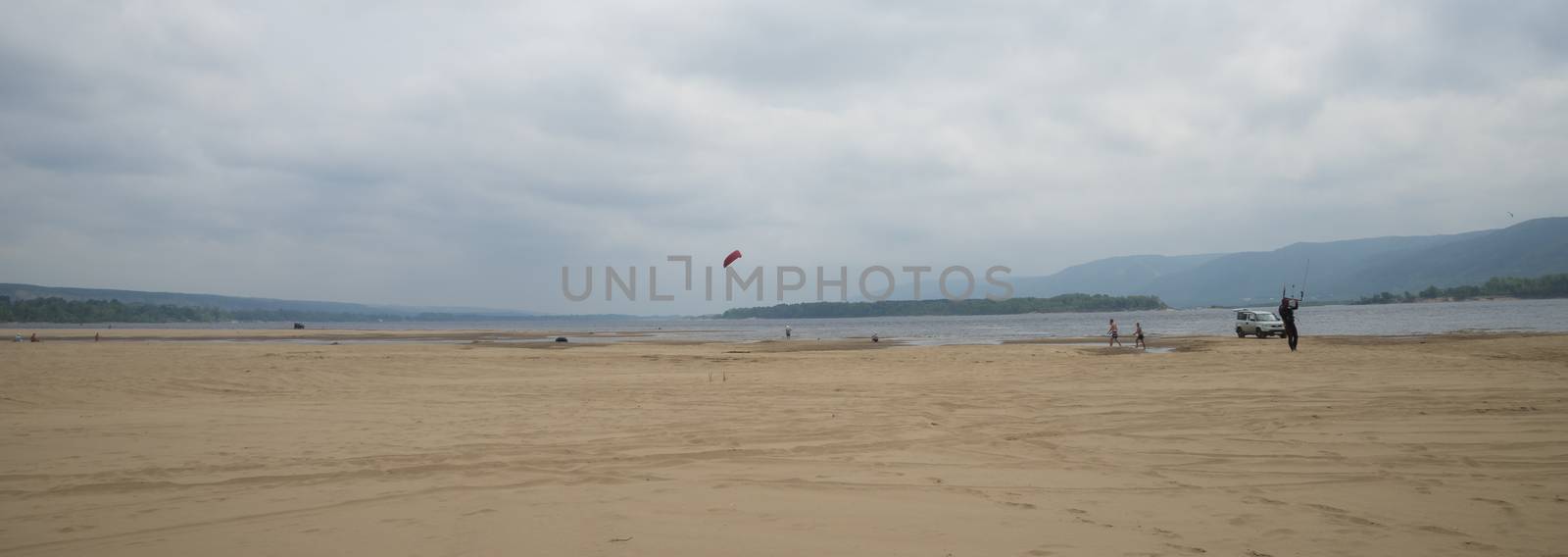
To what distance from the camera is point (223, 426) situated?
897cm

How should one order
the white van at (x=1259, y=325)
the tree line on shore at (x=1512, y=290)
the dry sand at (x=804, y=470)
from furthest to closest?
1. the tree line on shore at (x=1512, y=290)
2. the white van at (x=1259, y=325)
3. the dry sand at (x=804, y=470)

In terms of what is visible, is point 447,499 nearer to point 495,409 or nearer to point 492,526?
point 492,526

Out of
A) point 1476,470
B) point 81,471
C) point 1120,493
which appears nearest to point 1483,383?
point 1476,470

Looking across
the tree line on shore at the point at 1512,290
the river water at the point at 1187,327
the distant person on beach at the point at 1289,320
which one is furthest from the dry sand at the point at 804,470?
the tree line on shore at the point at 1512,290

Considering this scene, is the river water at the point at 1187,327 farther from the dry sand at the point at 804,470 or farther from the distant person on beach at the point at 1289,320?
the dry sand at the point at 804,470

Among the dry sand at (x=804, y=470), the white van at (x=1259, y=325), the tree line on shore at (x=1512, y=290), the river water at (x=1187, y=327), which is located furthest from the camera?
the tree line on shore at (x=1512, y=290)

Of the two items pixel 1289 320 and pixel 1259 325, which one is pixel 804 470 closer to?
pixel 1289 320

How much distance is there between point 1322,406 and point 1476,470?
12.0 ft

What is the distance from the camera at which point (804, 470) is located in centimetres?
651

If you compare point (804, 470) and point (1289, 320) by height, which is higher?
point (1289, 320)

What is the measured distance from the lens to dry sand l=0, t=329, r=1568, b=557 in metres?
4.57

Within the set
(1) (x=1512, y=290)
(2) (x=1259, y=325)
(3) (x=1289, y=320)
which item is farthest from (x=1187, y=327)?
(1) (x=1512, y=290)

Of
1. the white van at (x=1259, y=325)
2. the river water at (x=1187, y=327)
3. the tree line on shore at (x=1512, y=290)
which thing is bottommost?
the river water at (x=1187, y=327)

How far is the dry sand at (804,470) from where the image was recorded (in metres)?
4.57
